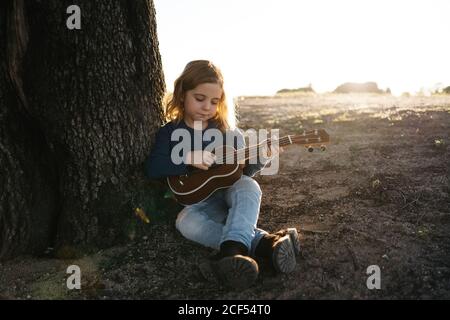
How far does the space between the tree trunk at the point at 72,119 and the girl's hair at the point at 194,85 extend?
0.24 m

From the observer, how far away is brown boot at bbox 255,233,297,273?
124 inches

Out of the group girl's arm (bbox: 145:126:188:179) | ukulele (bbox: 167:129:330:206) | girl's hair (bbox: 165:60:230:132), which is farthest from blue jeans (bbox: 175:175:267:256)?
girl's hair (bbox: 165:60:230:132)

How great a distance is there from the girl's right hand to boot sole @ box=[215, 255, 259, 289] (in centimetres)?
97

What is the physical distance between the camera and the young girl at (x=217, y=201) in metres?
3.15

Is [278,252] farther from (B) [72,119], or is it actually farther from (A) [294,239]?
(B) [72,119]

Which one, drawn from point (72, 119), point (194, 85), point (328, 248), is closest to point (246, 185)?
point (328, 248)

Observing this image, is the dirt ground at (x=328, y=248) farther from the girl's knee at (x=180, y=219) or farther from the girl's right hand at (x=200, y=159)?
the girl's right hand at (x=200, y=159)

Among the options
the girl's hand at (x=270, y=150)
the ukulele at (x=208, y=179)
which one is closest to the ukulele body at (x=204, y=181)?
the ukulele at (x=208, y=179)

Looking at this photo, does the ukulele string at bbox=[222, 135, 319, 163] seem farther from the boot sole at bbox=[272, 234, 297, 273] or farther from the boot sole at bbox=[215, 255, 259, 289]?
the boot sole at bbox=[215, 255, 259, 289]

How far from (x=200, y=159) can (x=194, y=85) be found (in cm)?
69

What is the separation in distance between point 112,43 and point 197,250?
1.85 m
